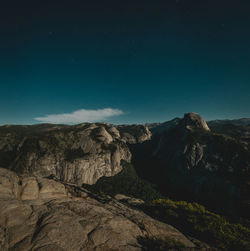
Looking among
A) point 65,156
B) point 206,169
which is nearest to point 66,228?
point 206,169

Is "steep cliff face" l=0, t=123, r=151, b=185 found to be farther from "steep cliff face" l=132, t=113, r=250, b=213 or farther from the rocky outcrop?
the rocky outcrop

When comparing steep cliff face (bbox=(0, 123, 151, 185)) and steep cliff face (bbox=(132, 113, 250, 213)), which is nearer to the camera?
steep cliff face (bbox=(132, 113, 250, 213))

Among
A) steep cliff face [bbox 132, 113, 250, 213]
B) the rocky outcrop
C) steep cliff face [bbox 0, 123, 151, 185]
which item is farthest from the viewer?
steep cliff face [bbox 0, 123, 151, 185]

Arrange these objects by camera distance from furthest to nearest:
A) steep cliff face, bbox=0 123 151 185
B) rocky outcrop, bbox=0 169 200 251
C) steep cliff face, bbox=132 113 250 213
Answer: steep cliff face, bbox=0 123 151 185 < steep cliff face, bbox=132 113 250 213 < rocky outcrop, bbox=0 169 200 251

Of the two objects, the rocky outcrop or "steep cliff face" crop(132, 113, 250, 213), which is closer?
the rocky outcrop

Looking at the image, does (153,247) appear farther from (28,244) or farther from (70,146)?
(70,146)

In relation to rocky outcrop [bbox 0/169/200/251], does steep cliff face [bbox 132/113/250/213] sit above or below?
below

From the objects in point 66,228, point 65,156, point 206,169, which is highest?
point 66,228

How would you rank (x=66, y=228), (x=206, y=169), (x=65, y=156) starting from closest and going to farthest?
(x=66, y=228) < (x=206, y=169) < (x=65, y=156)

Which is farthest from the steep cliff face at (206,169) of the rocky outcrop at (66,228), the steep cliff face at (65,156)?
the rocky outcrop at (66,228)

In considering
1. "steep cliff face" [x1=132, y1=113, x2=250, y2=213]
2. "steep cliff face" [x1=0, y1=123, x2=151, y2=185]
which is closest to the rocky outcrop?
"steep cliff face" [x1=132, y1=113, x2=250, y2=213]

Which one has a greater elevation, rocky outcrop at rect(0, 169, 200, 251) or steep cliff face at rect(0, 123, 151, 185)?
rocky outcrop at rect(0, 169, 200, 251)

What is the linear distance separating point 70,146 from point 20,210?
148 m

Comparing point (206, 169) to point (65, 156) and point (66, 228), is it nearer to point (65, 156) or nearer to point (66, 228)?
point (66, 228)
